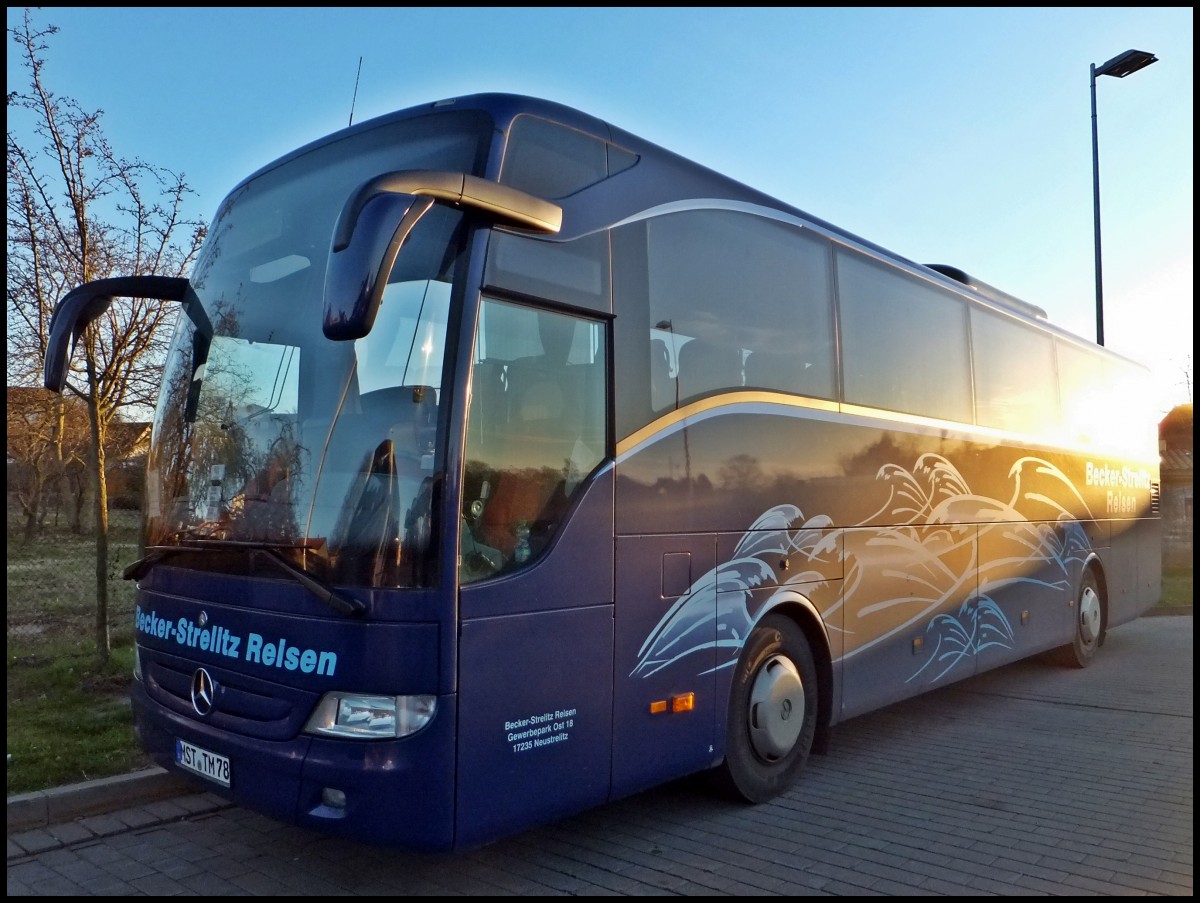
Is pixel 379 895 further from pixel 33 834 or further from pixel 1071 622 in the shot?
pixel 1071 622

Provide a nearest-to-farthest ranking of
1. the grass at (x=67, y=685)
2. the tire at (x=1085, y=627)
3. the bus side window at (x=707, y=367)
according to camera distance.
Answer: the bus side window at (x=707, y=367) → the grass at (x=67, y=685) → the tire at (x=1085, y=627)

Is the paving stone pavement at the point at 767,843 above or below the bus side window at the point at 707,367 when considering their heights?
below

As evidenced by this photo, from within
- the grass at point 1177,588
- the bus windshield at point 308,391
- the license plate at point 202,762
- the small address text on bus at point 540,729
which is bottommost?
the grass at point 1177,588

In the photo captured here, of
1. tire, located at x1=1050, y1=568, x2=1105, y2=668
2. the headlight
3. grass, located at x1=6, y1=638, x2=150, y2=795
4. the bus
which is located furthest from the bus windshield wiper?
tire, located at x1=1050, y1=568, x2=1105, y2=668

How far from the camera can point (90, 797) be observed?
17.8ft

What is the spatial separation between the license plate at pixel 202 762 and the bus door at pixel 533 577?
1.20 m

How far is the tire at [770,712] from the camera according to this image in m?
5.82

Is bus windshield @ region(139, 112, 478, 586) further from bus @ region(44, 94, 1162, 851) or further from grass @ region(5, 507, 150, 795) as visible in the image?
grass @ region(5, 507, 150, 795)

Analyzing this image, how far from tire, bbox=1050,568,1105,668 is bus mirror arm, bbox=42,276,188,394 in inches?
380

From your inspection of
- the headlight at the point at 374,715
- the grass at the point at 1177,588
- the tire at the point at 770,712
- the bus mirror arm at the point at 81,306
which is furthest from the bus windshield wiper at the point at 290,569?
the grass at the point at 1177,588

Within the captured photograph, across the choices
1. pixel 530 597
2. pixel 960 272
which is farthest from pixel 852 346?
pixel 530 597

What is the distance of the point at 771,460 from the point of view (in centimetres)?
609

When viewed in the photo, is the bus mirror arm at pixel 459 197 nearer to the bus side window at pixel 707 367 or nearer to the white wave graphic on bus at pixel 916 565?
the bus side window at pixel 707 367

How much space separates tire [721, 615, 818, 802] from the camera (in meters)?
5.82
